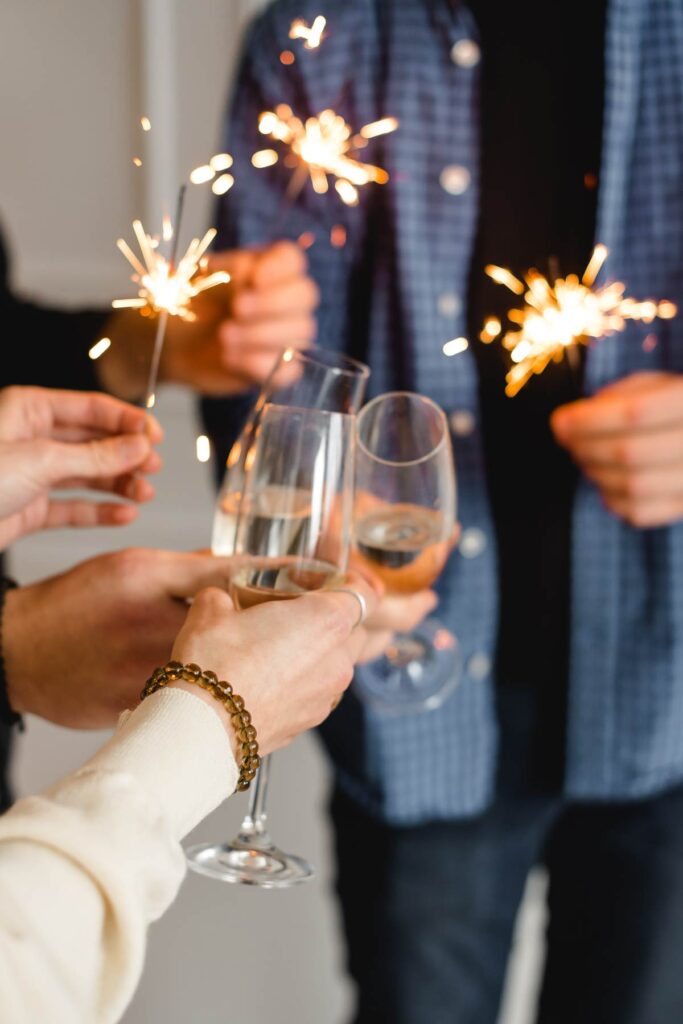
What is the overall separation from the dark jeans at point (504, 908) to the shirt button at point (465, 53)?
3.26 ft

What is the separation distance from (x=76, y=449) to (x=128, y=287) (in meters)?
1.31

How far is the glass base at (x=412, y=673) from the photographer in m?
1.42

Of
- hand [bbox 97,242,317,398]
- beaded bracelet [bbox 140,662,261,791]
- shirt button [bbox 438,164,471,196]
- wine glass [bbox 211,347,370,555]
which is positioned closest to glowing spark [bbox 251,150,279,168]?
hand [bbox 97,242,317,398]

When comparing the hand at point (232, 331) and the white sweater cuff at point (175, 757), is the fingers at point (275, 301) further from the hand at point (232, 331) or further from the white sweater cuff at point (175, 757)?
the white sweater cuff at point (175, 757)

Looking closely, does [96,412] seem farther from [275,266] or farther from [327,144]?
[327,144]

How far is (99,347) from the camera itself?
148 centimetres

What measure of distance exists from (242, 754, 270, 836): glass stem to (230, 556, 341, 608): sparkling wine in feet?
0.48

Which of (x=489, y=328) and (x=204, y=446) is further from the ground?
(x=489, y=328)

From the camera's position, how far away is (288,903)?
7.38 ft

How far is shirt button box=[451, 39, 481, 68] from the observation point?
142 cm

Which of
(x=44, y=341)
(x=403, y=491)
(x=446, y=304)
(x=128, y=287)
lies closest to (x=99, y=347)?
(x=44, y=341)

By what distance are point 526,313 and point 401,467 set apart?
1.33ft

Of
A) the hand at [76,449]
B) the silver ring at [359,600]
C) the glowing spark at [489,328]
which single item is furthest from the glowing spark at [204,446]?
the glowing spark at [489,328]

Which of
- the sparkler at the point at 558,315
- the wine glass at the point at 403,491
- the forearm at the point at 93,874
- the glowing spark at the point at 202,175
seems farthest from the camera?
the glowing spark at the point at 202,175
